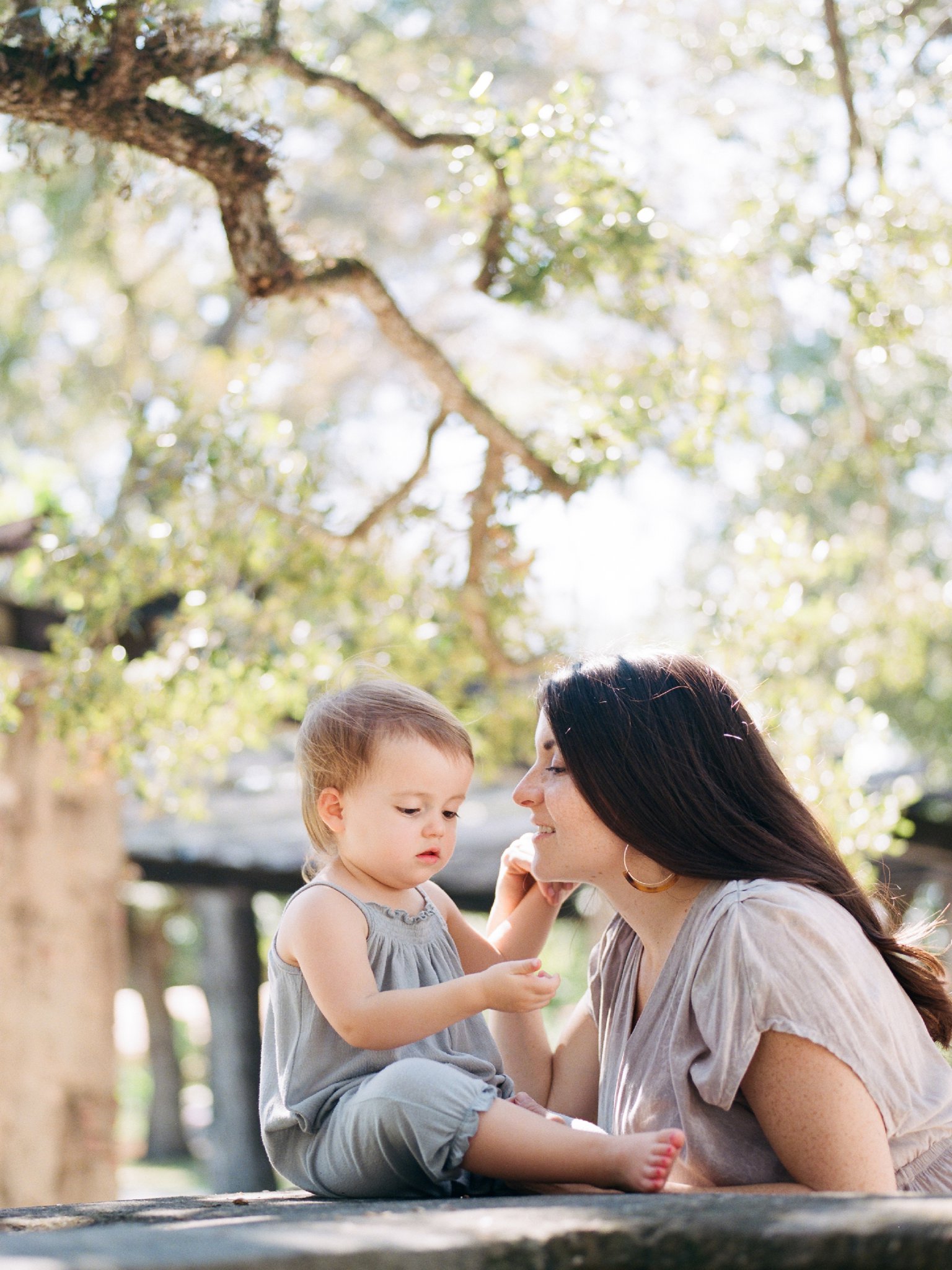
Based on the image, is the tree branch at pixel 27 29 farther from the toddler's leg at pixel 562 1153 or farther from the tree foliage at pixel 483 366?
the toddler's leg at pixel 562 1153

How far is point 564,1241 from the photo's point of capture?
1056 millimetres

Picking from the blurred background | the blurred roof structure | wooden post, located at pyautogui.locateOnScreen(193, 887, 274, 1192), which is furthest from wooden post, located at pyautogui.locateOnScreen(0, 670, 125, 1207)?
wooden post, located at pyautogui.locateOnScreen(193, 887, 274, 1192)

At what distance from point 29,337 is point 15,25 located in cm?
676

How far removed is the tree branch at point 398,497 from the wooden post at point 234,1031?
237 inches

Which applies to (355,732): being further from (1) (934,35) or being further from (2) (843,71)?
(1) (934,35)

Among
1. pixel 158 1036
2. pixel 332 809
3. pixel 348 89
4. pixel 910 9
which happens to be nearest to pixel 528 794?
pixel 332 809

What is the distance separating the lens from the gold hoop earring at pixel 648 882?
6.75ft

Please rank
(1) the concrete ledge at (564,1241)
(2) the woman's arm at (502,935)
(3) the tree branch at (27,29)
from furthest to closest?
1. (3) the tree branch at (27,29)
2. (2) the woman's arm at (502,935)
3. (1) the concrete ledge at (564,1241)

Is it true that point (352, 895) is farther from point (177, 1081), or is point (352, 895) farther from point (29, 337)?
point (177, 1081)

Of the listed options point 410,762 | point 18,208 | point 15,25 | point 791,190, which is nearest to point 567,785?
point 410,762

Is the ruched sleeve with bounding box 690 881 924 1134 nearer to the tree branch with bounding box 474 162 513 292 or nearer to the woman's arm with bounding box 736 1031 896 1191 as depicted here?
the woman's arm with bounding box 736 1031 896 1191

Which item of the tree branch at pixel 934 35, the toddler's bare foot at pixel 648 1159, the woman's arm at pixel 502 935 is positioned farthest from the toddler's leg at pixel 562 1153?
the tree branch at pixel 934 35

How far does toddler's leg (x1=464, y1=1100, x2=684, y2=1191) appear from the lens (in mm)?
1623

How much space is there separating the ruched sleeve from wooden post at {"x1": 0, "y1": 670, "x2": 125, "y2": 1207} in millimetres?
3766
